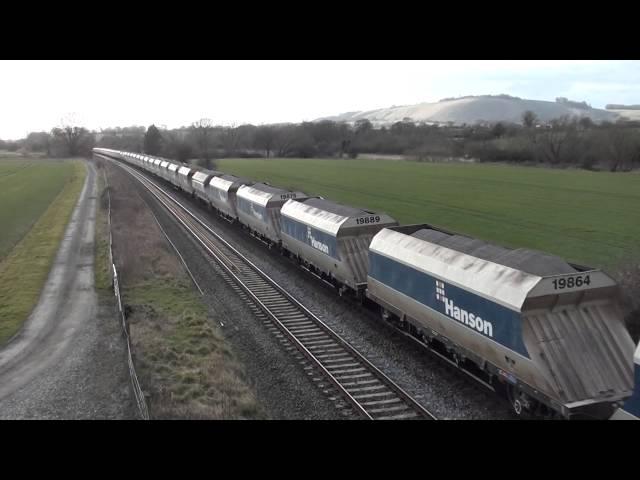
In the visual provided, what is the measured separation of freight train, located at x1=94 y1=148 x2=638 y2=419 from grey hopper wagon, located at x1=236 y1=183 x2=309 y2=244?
9857mm

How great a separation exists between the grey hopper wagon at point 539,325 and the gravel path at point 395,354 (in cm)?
107

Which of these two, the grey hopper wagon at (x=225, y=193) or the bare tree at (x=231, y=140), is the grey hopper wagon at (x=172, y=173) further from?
the bare tree at (x=231, y=140)

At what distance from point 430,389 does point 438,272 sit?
10.2ft

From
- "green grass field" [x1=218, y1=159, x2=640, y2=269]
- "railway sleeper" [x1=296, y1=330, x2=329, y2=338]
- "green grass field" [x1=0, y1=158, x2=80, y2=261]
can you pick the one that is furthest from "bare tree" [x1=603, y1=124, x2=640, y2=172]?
"railway sleeper" [x1=296, y1=330, x2=329, y2=338]

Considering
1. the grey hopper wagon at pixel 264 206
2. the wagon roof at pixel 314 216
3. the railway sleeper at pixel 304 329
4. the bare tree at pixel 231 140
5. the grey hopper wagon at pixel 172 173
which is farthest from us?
the bare tree at pixel 231 140

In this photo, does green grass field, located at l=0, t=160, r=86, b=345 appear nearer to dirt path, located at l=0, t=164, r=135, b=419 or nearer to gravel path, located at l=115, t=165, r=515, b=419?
dirt path, located at l=0, t=164, r=135, b=419

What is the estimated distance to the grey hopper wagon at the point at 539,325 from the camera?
1138cm

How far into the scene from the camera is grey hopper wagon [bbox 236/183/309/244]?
30781mm

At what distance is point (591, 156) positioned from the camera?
83750 millimetres

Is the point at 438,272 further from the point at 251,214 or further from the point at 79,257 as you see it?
the point at 79,257

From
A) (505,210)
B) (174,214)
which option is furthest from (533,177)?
(174,214)

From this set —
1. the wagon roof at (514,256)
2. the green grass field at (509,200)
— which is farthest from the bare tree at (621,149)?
the wagon roof at (514,256)

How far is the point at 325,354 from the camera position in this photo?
17453 millimetres

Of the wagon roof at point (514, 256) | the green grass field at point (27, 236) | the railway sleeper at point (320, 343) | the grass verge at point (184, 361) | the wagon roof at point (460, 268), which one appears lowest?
the railway sleeper at point (320, 343)
